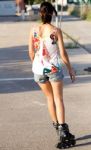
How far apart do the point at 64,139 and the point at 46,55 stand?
3.43 ft

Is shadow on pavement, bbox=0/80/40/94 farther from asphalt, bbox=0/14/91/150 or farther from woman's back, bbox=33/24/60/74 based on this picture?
woman's back, bbox=33/24/60/74

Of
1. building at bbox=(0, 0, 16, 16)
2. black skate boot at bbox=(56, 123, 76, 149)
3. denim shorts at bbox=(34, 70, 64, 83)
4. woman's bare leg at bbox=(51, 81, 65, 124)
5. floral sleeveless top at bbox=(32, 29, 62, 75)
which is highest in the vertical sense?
floral sleeveless top at bbox=(32, 29, 62, 75)

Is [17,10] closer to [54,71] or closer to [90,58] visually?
[90,58]

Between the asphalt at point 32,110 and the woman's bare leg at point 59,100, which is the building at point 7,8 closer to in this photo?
the asphalt at point 32,110

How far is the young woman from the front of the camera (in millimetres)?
7086

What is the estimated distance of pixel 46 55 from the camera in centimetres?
716

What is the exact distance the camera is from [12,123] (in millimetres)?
8797

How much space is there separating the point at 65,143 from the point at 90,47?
49.5 feet

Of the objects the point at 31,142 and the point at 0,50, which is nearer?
the point at 31,142

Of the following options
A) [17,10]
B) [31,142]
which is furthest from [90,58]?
[17,10]

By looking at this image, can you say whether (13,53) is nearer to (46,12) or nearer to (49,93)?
(49,93)

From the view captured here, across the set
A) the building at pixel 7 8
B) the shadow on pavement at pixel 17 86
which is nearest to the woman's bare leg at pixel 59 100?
the shadow on pavement at pixel 17 86

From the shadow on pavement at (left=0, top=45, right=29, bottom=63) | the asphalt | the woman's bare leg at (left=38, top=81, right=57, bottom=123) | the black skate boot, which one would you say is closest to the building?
the shadow on pavement at (left=0, top=45, right=29, bottom=63)

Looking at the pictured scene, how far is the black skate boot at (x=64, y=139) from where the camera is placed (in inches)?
284
